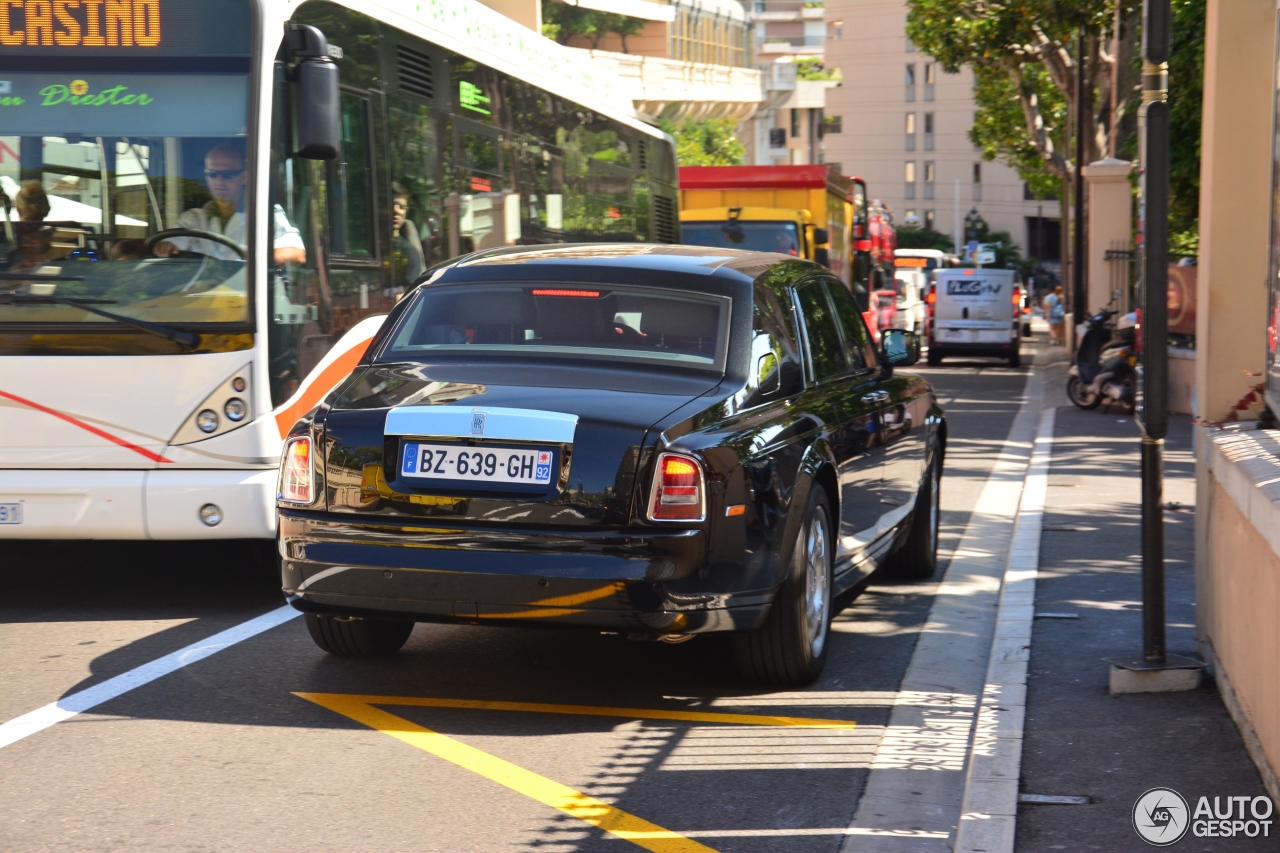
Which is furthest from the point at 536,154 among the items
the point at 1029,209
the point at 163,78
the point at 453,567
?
the point at 1029,209

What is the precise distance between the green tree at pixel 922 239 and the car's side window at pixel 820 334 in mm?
101065

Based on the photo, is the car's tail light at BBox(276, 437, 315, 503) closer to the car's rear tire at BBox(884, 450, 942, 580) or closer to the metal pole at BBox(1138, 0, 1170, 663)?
the metal pole at BBox(1138, 0, 1170, 663)

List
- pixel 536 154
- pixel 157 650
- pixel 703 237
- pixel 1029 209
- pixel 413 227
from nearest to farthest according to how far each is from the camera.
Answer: pixel 157 650, pixel 413 227, pixel 536 154, pixel 703 237, pixel 1029 209

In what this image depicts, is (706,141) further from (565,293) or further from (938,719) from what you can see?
(938,719)

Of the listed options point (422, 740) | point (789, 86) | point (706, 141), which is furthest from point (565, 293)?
point (789, 86)

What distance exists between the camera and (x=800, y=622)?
233 inches

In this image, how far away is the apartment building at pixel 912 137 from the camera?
367 ft

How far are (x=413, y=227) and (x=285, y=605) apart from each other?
2607 millimetres

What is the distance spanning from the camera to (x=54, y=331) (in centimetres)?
754

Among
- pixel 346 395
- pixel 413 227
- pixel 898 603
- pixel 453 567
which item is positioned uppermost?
pixel 413 227

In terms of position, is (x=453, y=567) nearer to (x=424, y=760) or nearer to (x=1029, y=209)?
(x=424, y=760)

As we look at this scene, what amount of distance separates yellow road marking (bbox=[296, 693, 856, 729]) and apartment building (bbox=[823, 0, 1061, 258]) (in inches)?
4228

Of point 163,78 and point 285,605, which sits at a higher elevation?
point 163,78

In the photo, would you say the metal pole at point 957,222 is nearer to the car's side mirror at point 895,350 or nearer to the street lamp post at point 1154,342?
the car's side mirror at point 895,350
